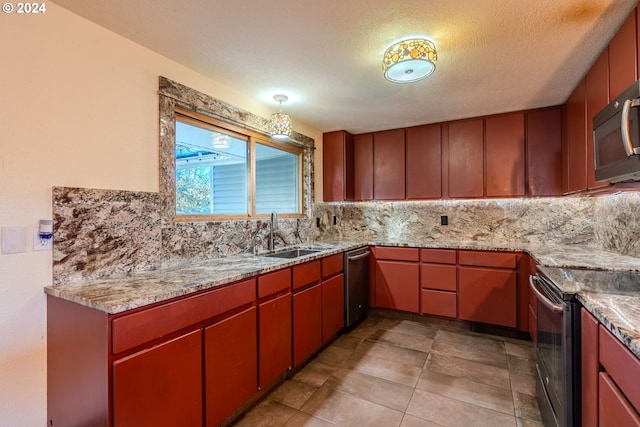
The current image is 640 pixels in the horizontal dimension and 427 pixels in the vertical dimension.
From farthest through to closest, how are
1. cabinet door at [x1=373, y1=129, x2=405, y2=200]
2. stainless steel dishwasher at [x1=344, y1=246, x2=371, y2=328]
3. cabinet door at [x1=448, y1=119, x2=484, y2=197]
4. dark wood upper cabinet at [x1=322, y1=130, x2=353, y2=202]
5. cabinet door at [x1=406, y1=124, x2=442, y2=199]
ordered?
1. dark wood upper cabinet at [x1=322, y1=130, x2=353, y2=202]
2. cabinet door at [x1=373, y1=129, x2=405, y2=200]
3. cabinet door at [x1=406, y1=124, x2=442, y2=199]
4. cabinet door at [x1=448, y1=119, x2=484, y2=197]
5. stainless steel dishwasher at [x1=344, y1=246, x2=371, y2=328]

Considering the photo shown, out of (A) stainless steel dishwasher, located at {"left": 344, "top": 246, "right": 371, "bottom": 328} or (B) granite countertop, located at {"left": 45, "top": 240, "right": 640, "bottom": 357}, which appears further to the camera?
(A) stainless steel dishwasher, located at {"left": 344, "top": 246, "right": 371, "bottom": 328}

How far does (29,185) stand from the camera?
4.68 ft

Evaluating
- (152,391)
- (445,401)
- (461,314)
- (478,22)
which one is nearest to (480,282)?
(461,314)

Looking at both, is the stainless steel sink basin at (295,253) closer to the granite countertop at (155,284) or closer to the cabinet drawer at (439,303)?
the granite countertop at (155,284)

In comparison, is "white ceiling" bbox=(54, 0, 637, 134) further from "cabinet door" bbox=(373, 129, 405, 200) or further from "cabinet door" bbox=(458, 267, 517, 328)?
"cabinet door" bbox=(458, 267, 517, 328)

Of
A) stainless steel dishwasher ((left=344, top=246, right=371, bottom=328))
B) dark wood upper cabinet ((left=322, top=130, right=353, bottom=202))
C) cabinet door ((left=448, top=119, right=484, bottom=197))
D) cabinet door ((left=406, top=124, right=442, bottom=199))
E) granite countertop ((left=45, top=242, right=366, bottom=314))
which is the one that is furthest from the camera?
dark wood upper cabinet ((left=322, top=130, right=353, bottom=202))

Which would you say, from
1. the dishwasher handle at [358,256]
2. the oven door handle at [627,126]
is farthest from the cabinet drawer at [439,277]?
the oven door handle at [627,126]

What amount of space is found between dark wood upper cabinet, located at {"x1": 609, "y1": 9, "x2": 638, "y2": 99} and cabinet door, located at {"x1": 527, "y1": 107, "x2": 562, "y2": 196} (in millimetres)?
1277

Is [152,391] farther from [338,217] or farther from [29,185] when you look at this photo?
[338,217]

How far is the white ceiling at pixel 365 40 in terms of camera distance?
153cm

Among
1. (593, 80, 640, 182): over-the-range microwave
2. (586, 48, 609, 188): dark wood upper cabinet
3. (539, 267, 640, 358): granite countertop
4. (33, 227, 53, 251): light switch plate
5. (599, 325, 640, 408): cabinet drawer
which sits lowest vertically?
(599, 325, 640, 408): cabinet drawer

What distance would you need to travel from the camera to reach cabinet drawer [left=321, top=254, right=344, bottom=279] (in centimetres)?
267

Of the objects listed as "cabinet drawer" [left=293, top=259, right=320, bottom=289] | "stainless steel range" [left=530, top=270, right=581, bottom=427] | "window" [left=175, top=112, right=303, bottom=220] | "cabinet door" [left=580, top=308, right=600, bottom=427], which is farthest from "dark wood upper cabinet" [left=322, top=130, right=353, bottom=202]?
"cabinet door" [left=580, top=308, right=600, bottom=427]

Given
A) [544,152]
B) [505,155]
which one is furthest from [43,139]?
[544,152]
